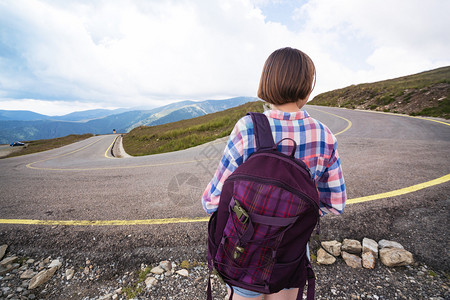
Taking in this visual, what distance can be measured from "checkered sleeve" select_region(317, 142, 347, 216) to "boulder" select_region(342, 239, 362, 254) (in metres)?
1.38

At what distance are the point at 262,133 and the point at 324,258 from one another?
2.04m

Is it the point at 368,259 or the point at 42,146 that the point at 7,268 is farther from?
the point at 42,146

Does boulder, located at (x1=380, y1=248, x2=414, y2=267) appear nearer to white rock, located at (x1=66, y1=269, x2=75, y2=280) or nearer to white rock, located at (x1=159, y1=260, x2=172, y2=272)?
white rock, located at (x1=159, y1=260, x2=172, y2=272)

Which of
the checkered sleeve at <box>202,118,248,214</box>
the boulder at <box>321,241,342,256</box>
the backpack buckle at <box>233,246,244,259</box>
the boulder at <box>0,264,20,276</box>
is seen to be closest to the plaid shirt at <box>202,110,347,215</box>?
the checkered sleeve at <box>202,118,248,214</box>

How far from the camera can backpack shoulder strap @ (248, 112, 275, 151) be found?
0.95 meters

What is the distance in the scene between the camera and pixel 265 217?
90 centimetres

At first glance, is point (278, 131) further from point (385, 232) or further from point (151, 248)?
point (385, 232)

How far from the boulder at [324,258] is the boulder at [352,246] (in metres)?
0.22

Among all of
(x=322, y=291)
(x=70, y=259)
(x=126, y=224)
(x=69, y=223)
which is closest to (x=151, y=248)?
(x=126, y=224)

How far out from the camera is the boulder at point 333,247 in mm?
2221

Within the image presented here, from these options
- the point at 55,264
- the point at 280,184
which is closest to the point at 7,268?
the point at 55,264

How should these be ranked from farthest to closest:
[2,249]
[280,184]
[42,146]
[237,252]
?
[42,146] < [2,249] < [237,252] < [280,184]

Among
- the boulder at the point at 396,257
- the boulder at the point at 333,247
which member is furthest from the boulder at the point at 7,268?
the boulder at the point at 396,257

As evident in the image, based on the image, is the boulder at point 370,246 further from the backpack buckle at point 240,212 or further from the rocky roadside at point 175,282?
the backpack buckle at point 240,212
